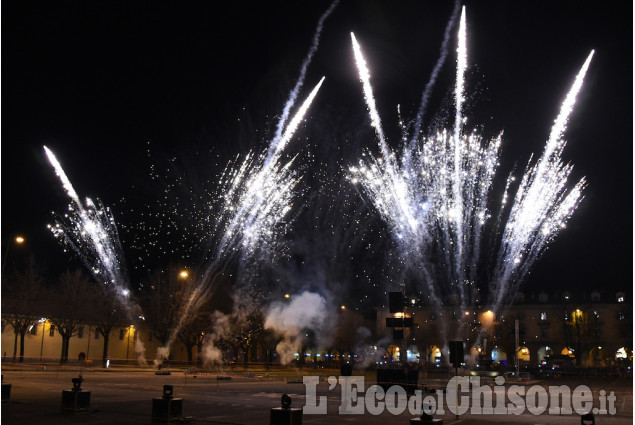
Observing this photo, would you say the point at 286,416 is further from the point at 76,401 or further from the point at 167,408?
the point at 76,401

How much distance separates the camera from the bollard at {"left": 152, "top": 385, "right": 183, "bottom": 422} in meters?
14.9

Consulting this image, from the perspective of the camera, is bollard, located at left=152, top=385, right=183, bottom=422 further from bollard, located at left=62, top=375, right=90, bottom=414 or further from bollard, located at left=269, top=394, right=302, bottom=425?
bollard, located at left=269, top=394, right=302, bottom=425

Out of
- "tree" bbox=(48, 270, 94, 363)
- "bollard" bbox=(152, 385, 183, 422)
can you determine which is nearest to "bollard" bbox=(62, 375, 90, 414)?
"bollard" bbox=(152, 385, 183, 422)

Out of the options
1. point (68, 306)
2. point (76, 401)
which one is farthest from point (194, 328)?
point (76, 401)

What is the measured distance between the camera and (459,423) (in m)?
16.3

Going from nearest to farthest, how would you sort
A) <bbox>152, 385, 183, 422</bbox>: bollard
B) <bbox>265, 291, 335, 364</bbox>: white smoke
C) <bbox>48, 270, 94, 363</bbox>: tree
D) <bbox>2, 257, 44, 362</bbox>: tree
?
<bbox>152, 385, 183, 422</bbox>: bollard, <bbox>2, 257, 44, 362</bbox>: tree, <bbox>265, 291, 335, 364</bbox>: white smoke, <bbox>48, 270, 94, 363</bbox>: tree

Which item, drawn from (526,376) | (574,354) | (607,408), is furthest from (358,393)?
(574,354)

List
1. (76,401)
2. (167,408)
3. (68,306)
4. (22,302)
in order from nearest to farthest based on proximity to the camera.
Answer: (167,408)
(76,401)
(22,302)
(68,306)

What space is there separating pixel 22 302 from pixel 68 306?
4.62 metres

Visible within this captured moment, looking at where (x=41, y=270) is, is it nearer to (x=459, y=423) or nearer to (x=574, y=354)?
(x=459, y=423)

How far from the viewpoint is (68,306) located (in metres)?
53.5

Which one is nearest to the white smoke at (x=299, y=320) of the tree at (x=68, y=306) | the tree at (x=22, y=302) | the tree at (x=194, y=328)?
the tree at (x=194, y=328)

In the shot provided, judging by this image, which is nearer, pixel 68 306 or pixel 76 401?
pixel 76 401

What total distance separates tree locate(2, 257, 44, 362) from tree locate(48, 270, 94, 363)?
1.53m
